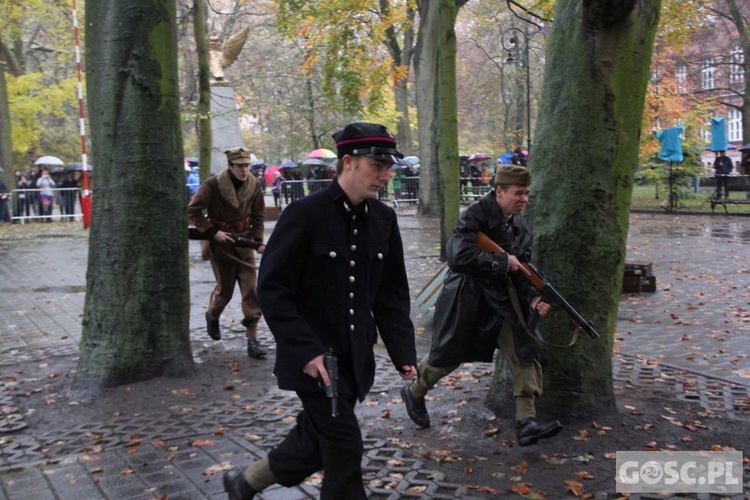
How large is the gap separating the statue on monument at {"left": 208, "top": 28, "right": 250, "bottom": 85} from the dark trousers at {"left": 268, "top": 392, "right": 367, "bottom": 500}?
1696cm

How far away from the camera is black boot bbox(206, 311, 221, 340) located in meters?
8.52

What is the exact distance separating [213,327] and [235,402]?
2142 millimetres

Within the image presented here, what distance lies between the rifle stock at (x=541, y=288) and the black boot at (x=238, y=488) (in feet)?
6.79

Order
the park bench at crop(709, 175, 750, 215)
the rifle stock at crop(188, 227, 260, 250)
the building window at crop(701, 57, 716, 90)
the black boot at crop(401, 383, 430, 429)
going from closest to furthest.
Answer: the black boot at crop(401, 383, 430, 429), the rifle stock at crop(188, 227, 260, 250), the park bench at crop(709, 175, 750, 215), the building window at crop(701, 57, 716, 90)

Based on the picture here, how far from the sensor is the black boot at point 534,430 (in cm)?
505

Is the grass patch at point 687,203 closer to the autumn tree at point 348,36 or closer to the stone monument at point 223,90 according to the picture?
the autumn tree at point 348,36

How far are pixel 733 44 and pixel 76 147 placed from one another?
37.4 m

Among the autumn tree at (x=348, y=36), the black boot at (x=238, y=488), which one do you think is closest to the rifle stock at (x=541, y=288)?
the black boot at (x=238, y=488)

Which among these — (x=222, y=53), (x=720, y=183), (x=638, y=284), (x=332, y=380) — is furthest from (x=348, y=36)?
(x=332, y=380)

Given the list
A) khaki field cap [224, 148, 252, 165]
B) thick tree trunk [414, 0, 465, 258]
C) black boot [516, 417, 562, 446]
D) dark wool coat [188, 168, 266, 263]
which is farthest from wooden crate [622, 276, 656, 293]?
black boot [516, 417, 562, 446]

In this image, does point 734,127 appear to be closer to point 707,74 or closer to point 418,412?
point 707,74

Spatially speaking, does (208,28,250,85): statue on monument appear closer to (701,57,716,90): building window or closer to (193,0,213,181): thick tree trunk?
(193,0,213,181): thick tree trunk

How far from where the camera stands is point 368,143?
147 inches

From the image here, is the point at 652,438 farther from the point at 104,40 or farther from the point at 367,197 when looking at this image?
the point at 104,40
